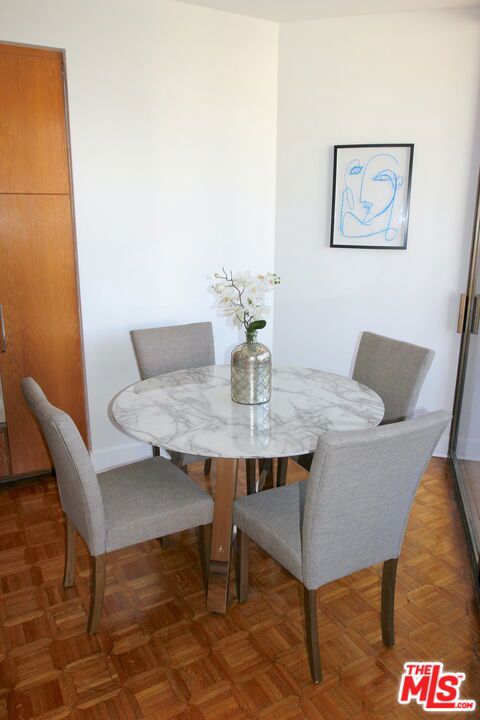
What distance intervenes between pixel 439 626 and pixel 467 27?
10.2 feet

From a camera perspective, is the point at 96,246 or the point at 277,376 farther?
the point at 96,246

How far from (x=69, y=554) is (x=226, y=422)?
0.89 metres

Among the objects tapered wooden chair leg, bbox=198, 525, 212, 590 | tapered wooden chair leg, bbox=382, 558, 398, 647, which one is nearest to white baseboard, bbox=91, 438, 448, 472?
tapered wooden chair leg, bbox=198, 525, 212, 590

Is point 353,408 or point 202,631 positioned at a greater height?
point 353,408

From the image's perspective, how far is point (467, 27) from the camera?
322 cm

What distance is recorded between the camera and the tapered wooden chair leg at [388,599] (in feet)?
6.85

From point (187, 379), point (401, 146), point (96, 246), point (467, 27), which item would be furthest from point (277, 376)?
point (467, 27)

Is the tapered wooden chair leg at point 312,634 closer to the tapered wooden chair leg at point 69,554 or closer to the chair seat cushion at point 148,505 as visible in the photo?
the chair seat cushion at point 148,505

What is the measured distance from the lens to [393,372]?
2838 mm

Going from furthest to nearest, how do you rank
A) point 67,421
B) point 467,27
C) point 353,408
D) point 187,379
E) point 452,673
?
point 467,27
point 187,379
point 353,408
point 452,673
point 67,421

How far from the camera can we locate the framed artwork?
11.5 feet

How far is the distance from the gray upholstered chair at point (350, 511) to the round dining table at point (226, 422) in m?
0.20

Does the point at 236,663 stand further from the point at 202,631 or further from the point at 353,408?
the point at 353,408

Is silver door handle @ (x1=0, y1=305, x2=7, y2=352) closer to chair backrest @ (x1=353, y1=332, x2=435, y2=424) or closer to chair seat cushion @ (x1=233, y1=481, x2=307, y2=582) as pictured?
chair seat cushion @ (x1=233, y1=481, x2=307, y2=582)
